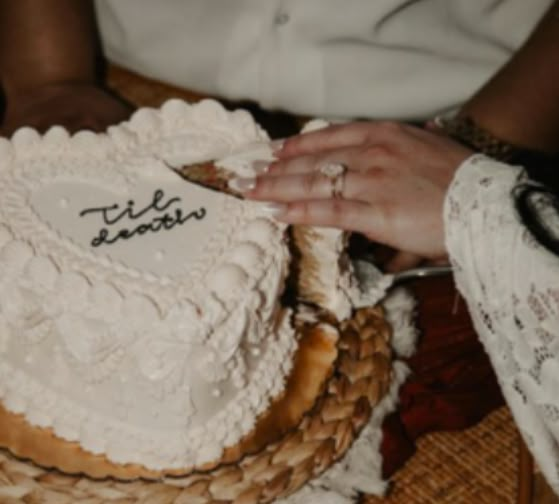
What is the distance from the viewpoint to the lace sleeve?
0.84m

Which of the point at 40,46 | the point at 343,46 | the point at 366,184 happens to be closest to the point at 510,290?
the point at 366,184

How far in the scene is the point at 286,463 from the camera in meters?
0.95

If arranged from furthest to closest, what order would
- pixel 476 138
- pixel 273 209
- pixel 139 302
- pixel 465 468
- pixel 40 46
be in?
pixel 40 46 < pixel 476 138 < pixel 465 468 < pixel 273 209 < pixel 139 302

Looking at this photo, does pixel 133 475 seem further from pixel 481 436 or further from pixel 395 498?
pixel 481 436

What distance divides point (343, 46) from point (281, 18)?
13 cm

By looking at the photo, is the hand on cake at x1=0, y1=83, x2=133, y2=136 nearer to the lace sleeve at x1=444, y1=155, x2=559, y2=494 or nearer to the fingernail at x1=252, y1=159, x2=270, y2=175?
the fingernail at x1=252, y1=159, x2=270, y2=175

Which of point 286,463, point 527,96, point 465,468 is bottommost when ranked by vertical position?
point 465,468

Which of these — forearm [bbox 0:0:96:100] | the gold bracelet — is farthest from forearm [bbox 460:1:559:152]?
forearm [bbox 0:0:96:100]

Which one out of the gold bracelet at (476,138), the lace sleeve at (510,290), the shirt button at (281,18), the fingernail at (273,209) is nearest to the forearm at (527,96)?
the gold bracelet at (476,138)

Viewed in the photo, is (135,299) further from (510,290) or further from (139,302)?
(510,290)

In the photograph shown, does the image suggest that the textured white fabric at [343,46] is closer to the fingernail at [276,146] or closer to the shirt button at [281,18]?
the shirt button at [281,18]

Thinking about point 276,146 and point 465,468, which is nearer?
point 276,146

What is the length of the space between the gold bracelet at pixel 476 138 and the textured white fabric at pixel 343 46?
0.15 m

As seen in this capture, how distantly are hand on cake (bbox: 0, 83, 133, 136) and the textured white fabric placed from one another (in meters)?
0.20
